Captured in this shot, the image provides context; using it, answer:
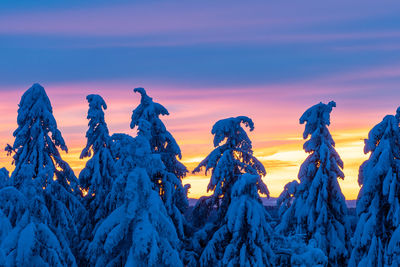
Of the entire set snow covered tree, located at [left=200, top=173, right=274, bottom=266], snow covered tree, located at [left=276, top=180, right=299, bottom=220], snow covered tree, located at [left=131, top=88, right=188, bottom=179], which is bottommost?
snow covered tree, located at [left=200, top=173, right=274, bottom=266]

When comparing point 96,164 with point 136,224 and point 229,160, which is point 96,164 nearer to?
point 229,160

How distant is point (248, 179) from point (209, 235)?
23.2ft

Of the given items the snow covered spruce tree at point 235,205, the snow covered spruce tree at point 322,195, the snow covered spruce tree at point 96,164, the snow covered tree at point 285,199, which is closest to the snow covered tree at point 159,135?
the snow covered spruce tree at point 235,205

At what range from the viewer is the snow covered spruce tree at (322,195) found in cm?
3719

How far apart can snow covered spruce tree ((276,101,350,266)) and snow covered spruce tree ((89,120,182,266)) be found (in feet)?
49.5

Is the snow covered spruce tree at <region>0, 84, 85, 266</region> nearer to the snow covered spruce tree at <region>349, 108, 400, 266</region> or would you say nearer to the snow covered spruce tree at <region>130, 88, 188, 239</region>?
the snow covered spruce tree at <region>130, 88, 188, 239</region>

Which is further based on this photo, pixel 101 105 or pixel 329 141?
pixel 101 105

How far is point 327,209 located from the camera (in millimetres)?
37719

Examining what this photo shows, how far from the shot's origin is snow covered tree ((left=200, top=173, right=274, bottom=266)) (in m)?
28.2

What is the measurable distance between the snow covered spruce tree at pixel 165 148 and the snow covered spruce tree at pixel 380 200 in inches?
432

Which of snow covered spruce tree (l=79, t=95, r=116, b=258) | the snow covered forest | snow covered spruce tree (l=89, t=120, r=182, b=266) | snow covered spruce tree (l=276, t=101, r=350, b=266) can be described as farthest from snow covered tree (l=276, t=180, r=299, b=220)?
snow covered spruce tree (l=89, t=120, r=182, b=266)

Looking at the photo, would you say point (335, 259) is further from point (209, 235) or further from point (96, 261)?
point (96, 261)

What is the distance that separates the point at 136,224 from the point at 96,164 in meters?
18.2

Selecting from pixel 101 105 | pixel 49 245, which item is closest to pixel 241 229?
pixel 49 245
